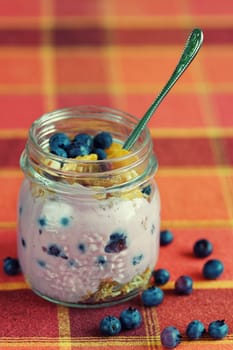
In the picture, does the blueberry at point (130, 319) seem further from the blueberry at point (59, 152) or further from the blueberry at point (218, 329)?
the blueberry at point (59, 152)

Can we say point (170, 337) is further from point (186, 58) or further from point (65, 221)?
point (186, 58)

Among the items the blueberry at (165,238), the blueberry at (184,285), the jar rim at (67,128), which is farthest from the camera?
the blueberry at (165,238)

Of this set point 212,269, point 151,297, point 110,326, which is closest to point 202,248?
point 212,269

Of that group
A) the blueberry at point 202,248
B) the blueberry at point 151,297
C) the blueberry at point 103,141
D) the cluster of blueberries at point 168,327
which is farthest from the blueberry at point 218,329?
the blueberry at point 103,141

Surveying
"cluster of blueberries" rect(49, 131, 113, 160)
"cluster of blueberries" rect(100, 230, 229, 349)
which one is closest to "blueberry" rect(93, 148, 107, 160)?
"cluster of blueberries" rect(49, 131, 113, 160)

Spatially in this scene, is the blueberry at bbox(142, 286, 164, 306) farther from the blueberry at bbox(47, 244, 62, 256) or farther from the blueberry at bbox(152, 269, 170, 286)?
the blueberry at bbox(47, 244, 62, 256)

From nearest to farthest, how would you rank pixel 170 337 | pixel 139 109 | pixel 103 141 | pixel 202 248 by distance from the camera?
pixel 170 337
pixel 103 141
pixel 202 248
pixel 139 109
